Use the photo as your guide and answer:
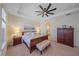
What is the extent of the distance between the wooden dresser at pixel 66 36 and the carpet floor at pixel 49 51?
0.40 feet

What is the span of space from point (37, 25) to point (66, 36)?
69 cm

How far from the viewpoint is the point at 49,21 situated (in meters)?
2.14

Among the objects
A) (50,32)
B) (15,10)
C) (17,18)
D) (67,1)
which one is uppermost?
(67,1)

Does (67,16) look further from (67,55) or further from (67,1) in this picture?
(67,55)

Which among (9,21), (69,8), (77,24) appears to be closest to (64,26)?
(77,24)

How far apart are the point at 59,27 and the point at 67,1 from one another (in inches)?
22.1

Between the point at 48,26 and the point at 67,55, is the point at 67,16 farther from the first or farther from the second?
the point at 67,55

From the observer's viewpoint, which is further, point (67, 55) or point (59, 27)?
point (59, 27)

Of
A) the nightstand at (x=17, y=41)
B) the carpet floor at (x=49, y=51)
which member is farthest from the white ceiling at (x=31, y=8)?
the carpet floor at (x=49, y=51)

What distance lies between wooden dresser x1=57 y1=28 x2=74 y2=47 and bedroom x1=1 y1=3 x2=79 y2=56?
Answer: 38mm

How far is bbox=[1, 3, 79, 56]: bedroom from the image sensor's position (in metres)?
2.00

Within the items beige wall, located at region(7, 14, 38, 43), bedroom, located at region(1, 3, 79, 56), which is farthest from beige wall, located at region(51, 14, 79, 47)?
beige wall, located at region(7, 14, 38, 43)

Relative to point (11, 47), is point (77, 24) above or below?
above

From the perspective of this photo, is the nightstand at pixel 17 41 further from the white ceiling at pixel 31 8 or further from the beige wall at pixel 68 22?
the beige wall at pixel 68 22
